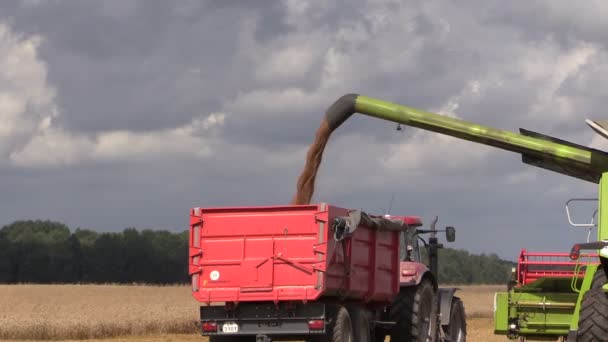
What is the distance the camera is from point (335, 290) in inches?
596

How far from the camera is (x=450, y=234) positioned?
1802 centimetres

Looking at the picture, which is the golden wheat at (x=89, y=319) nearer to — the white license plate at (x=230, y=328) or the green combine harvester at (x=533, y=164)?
the green combine harvester at (x=533, y=164)

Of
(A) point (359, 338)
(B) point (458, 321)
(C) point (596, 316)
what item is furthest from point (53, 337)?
(C) point (596, 316)

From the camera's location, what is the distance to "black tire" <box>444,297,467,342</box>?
19422mm

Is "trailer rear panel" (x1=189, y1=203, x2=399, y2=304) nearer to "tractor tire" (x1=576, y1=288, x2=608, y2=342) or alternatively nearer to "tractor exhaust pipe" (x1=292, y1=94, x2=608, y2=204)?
"tractor exhaust pipe" (x1=292, y1=94, x2=608, y2=204)

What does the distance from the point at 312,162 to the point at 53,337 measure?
1230 cm

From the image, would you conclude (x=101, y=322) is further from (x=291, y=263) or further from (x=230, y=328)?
(x=291, y=263)

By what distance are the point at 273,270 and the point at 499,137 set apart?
4036mm

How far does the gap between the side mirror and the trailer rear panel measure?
9.61ft

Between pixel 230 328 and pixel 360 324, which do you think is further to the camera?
pixel 360 324

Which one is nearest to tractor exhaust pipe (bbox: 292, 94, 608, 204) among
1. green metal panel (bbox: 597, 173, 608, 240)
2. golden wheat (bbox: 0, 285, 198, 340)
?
green metal panel (bbox: 597, 173, 608, 240)

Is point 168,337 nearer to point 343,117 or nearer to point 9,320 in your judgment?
point 9,320

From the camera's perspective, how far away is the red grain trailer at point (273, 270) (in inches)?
579

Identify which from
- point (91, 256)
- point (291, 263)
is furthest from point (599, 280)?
point (91, 256)
